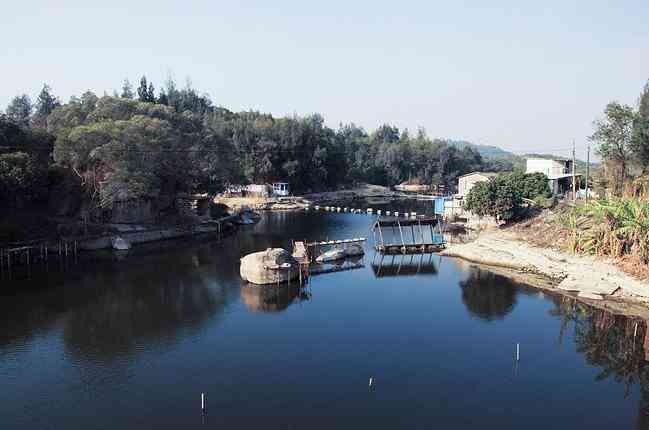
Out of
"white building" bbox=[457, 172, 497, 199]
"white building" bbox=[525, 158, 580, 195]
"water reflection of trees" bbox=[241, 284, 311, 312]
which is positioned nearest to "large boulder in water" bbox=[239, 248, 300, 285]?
"water reflection of trees" bbox=[241, 284, 311, 312]

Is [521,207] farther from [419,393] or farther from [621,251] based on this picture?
[419,393]

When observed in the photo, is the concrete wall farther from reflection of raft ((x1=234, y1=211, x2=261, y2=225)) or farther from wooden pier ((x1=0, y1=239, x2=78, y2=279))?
wooden pier ((x1=0, y1=239, x2=78, y2=279))

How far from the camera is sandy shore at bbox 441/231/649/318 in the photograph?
4000cm

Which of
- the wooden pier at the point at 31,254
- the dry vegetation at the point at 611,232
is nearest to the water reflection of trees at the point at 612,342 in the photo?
the dry vegetation at the point at 611,232

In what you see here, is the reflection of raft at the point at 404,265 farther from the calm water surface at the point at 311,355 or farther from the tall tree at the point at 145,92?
the tall tree at the point at 145,92

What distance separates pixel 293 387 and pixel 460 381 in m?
7.97

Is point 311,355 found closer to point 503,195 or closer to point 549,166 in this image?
point 503,195

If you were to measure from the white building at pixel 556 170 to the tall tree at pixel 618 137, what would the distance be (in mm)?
14462

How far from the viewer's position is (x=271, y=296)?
139 feet

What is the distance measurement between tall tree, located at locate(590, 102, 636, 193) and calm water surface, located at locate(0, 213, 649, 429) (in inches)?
995

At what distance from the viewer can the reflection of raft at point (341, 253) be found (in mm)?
54312

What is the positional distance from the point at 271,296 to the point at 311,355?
1211 centimetres

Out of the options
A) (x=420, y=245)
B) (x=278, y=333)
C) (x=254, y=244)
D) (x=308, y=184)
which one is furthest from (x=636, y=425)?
(x=308, y=184)

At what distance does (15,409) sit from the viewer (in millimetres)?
24188
